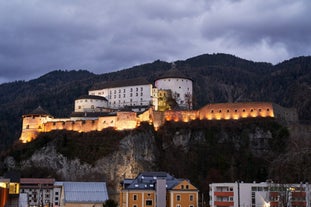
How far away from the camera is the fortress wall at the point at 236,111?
107812mm

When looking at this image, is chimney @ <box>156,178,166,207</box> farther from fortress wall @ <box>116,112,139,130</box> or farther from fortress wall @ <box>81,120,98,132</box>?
fortress wall @ <box>81,120,98,132</box>

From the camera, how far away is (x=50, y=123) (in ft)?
Result: 369

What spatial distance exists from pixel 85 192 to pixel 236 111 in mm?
36719

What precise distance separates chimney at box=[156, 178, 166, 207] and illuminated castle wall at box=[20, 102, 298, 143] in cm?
3000

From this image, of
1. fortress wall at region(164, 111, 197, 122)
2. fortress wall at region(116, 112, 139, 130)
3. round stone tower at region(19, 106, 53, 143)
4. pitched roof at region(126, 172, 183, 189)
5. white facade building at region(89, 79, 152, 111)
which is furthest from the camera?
white facade building at region(89, 79, 152, 111)

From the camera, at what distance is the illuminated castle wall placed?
107062 mm

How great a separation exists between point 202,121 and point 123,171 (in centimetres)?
1937

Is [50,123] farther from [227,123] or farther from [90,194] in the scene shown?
[227,123]

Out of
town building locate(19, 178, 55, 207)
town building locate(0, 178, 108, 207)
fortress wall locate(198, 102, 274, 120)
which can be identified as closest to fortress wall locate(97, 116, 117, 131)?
town building locate(0, 178, 108, 207)

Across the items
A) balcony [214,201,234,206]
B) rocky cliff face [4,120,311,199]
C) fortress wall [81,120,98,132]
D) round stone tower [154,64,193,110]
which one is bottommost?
balcony [214,201,234,206]

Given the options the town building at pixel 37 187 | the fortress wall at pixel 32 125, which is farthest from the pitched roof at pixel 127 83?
the town building at pixel 37 187

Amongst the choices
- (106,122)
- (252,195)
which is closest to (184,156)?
(106,122)

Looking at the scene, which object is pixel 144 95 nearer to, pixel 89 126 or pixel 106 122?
pixel 106 122

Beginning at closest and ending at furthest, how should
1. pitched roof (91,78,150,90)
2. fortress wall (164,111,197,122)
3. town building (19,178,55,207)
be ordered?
town building (19,178,55,207) → fortress wall (164,111,197,122) → pitched roof (91,78,150,90)
